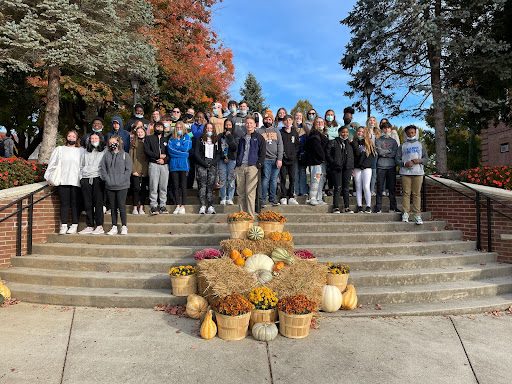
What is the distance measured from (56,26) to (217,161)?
255 inches

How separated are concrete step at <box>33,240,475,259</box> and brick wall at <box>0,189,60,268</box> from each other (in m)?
0.33

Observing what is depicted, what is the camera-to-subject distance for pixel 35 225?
711cm

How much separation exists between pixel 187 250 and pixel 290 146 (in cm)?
331

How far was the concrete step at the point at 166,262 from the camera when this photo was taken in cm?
602

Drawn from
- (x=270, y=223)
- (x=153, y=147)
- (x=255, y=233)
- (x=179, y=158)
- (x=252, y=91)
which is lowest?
(x=255, y=233)

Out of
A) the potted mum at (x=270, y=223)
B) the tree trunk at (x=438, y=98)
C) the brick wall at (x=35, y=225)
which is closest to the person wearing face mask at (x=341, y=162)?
the potted mum at (x=270, y=223)

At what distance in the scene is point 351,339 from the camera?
4.33m

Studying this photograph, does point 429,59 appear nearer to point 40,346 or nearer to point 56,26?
point 56,26

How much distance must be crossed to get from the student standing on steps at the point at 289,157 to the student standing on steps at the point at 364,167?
1261 mm

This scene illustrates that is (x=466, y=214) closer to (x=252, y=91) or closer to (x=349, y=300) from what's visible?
(x=349, y=300)

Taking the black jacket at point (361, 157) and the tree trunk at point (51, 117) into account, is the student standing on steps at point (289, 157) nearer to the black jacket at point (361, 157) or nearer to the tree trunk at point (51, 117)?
the black jacket at point (361, 157)

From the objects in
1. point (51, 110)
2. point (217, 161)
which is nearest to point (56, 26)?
point (51, 110)

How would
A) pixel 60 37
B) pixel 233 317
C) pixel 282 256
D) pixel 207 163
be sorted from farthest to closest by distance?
pixel 60 37
pixel 207 163
pixel 282 256
pixel 233 317

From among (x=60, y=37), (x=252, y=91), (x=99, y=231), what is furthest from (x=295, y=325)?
(x=252, y=91)
